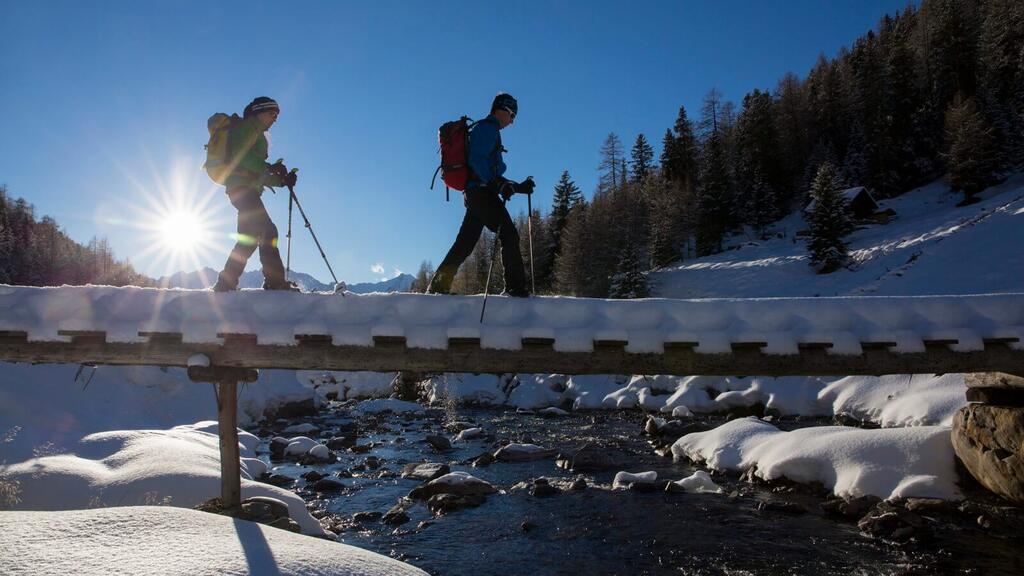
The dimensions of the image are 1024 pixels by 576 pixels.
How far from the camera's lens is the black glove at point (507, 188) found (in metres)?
6.38

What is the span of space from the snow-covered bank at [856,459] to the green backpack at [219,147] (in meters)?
12.7

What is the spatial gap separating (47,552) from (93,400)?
17.6 metres

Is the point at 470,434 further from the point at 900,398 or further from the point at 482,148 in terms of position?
the point at 482,148

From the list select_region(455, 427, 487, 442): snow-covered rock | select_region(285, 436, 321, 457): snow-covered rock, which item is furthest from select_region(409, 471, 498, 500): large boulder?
select_region(455, 427, 487, 442): snow-covered rock

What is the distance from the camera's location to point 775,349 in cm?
569

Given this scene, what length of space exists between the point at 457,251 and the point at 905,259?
40005 mm

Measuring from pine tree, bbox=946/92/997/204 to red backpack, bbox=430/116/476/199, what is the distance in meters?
53.4

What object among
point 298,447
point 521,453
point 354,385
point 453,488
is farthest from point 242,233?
point 354,385

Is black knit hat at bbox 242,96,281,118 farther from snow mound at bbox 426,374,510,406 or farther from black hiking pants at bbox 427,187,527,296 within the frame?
snow mound at bbox 426,374,510,406

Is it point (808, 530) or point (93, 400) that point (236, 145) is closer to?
point (808, 530)

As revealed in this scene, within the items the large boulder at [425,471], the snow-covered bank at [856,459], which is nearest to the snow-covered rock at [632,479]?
the snow-covered bank at [856,459]

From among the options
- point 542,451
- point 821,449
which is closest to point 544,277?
point 542,451

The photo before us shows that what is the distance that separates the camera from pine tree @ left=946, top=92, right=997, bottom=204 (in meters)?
44.0

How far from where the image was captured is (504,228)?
6.56m
